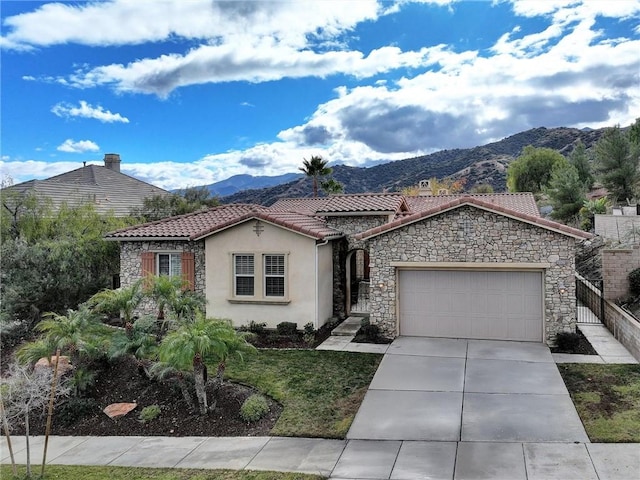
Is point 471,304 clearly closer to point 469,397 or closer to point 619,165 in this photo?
point 469,397

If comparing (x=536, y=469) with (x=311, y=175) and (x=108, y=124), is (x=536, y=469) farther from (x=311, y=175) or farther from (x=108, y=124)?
(x=311, y=175)

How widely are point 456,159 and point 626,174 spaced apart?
4926 cm

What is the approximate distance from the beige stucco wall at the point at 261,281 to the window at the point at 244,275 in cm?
20

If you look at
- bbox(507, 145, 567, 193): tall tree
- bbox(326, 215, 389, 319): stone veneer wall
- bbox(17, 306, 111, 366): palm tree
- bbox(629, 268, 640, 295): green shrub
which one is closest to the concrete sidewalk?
bbox(17, 306, 111, 366): palm tree

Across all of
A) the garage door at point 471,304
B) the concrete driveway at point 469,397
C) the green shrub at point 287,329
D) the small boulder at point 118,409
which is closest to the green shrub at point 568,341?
the concrete driveway at point 469,397

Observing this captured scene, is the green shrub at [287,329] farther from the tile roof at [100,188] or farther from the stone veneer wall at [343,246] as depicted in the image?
the tile roof at [100,188]

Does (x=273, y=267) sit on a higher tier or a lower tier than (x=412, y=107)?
lower

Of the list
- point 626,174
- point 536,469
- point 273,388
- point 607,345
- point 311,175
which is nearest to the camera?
point 536,469

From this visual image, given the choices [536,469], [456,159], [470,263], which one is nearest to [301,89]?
[470,263]

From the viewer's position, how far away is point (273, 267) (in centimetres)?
1669

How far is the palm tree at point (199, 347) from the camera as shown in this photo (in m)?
9.38

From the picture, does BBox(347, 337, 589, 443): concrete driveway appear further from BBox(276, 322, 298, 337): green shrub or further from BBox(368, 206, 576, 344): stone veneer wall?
BBox(276, 322, 298, 337): green shrub

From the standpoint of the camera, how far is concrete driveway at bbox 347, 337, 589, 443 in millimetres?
8609

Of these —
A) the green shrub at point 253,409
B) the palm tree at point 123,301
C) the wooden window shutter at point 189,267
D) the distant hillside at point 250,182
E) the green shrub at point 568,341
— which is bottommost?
the green shrub at point 253,409
